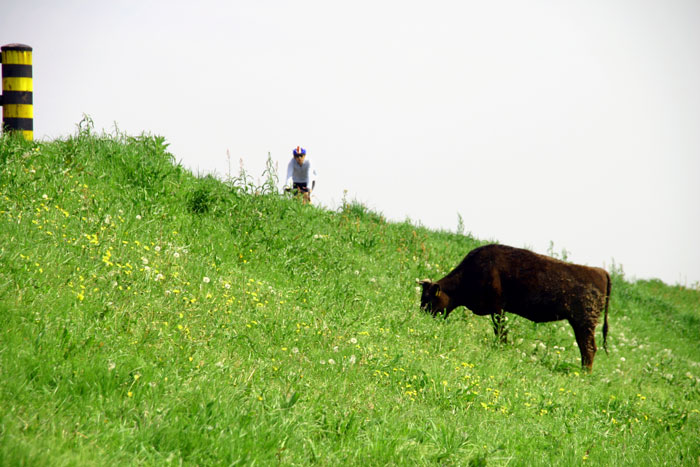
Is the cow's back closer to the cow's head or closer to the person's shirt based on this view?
the cow's head

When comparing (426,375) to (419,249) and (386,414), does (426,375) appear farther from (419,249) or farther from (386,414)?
(419,249)

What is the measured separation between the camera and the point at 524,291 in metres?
11.1

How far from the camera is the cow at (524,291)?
1108 cm

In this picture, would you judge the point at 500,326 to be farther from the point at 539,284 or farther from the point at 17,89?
the point at 17,89

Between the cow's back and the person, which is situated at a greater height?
the person

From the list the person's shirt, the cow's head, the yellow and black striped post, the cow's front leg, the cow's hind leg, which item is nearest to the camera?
the cow's front leg

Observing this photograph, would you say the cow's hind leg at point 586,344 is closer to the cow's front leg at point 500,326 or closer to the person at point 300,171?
the cow's front leg at point 500,326

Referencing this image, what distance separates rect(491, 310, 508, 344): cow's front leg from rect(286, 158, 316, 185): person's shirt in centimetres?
821

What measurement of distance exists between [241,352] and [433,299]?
5523mm

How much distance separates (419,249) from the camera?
14695 mm

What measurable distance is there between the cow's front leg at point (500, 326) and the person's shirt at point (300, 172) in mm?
8213

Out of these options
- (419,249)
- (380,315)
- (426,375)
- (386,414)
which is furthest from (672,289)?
(386,414)

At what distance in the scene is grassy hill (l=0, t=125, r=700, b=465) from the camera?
442 cm

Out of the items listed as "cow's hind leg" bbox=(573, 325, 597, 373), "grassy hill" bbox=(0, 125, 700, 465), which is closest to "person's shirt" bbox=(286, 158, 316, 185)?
"grassy hill" bbox=(0, 125, 700, 465)
